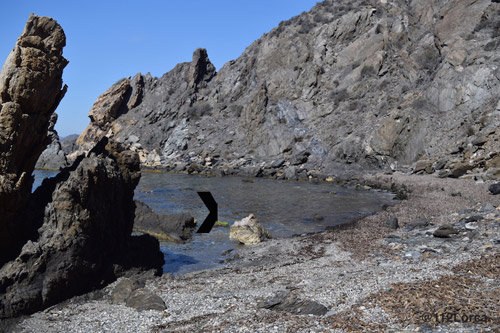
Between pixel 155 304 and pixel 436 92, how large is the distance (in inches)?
2289

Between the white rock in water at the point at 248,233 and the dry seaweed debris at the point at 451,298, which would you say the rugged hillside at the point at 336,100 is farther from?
the dry seaweed debris at the point at 451,298

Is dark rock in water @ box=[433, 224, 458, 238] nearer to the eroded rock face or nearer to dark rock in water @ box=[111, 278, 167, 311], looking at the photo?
dark rock in water @ box=[111, 278, 167, 311]

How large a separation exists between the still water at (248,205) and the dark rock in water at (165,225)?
0.85 metres

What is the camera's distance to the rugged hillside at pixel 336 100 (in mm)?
54938

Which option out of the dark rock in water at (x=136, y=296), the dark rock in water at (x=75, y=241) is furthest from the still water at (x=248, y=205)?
the dark rock in water at (x=136, y=296)

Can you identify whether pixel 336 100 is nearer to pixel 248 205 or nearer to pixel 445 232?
pixel 248 205

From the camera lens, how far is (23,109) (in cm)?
1360

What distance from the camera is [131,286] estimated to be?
14000 millimetres


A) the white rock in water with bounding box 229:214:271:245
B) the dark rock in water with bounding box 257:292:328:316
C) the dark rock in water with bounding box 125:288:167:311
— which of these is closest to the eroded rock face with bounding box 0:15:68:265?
the dark rock in water with bounding box 125:288:167:311

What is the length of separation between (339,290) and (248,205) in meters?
24.7

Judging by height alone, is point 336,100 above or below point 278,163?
above

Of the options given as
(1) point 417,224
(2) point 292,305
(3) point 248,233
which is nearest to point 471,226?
(1) point 417,224

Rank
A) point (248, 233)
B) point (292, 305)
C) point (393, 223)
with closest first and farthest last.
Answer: point (292, 305) → point (248, 233) → point (393, 223)

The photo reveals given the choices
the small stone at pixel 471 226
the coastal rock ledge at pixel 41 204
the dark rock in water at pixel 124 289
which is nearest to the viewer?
the coastal rock ledge at pixel 41 204
